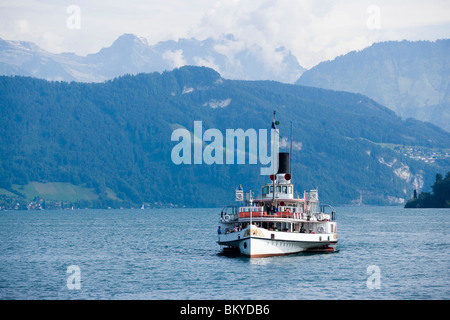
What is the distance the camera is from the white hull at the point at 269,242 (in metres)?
84.5

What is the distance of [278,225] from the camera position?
90.7 m

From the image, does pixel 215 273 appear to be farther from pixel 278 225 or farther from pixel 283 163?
pixel 283 163

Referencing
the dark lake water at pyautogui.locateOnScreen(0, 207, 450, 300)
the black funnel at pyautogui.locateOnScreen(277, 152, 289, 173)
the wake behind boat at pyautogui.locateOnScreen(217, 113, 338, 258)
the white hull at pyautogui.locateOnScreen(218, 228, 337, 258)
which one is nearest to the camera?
the dark lake water at pyautogui.locateOnScreen(0, 207, 450, 300)

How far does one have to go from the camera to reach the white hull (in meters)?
84.5

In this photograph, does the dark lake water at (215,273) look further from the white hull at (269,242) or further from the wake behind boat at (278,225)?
the wake behind boat at (278,225)

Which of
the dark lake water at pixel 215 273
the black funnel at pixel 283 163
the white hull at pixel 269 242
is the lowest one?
the dark lake water at pixel 215 273

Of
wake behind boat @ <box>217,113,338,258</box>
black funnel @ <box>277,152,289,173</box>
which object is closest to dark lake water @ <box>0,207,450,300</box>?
wake behind boat @ <box>217,113,338,258</box>

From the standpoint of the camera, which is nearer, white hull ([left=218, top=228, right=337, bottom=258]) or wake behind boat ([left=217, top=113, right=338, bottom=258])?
white hull ([left=218, top=228, right=337, bottom=258])

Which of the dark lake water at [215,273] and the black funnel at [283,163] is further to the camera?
the black funnel at [283,163]

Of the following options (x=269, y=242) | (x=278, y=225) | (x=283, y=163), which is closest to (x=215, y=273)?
(x=269, y=242)

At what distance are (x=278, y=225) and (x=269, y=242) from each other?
538 cm

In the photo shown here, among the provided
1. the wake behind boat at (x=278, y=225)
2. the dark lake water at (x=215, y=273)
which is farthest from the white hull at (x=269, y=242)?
the dark lake water at (x=215, y=273)

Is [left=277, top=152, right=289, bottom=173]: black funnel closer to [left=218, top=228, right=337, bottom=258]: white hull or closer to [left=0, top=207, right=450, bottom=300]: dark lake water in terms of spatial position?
[left=218, top=228, right=337, bottom=258]: white hull
